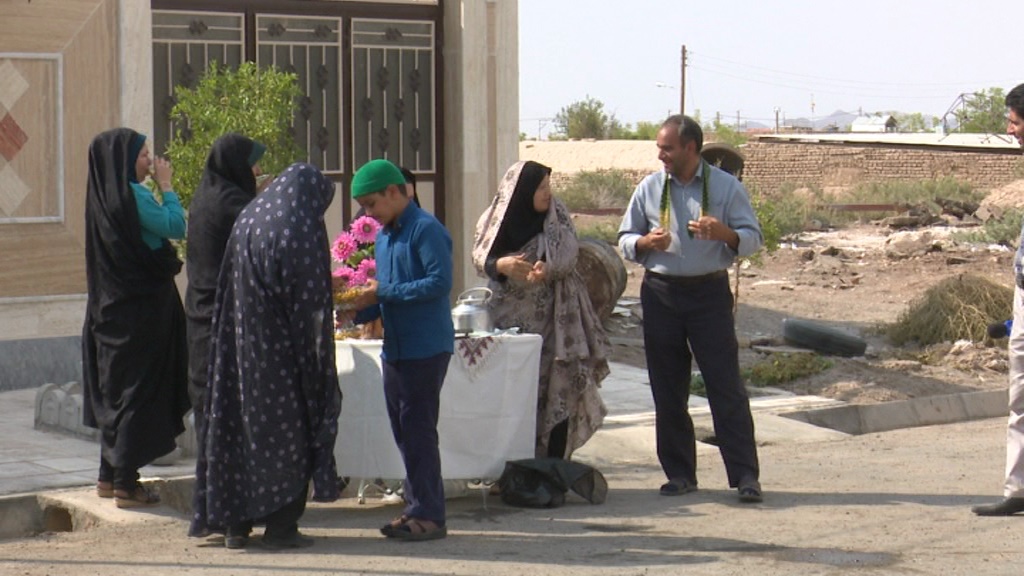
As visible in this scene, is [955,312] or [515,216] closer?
[515,216]

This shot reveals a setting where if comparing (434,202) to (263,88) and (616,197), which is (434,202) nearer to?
(263,88)

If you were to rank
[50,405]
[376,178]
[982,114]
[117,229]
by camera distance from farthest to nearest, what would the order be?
[982,114] < [50,405] < [117,229] < [376,178]

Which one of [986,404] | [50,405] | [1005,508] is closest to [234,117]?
[50,405]

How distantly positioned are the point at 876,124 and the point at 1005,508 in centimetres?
8288

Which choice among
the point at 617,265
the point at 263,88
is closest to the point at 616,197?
the point at 617,265

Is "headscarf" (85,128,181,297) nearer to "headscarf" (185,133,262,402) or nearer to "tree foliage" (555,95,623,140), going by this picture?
"headscarf" (185,133,262,402)

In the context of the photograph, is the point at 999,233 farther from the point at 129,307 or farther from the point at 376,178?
the point at 376,178

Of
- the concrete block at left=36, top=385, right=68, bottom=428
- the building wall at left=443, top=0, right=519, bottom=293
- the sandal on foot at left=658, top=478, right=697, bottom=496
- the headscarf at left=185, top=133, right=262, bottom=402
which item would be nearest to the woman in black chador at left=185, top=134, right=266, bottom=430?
the headscarf at left=185, top=133, right=262, bottom=402

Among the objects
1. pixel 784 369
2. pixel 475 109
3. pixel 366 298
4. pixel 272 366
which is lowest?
pixel 784 369

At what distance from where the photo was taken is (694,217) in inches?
341

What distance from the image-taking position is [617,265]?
15.5 m

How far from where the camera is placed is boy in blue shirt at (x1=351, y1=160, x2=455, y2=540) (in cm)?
743

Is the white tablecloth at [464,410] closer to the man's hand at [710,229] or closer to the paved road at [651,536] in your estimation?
the paved road at [651,536]

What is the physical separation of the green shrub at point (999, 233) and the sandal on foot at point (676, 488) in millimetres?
19309
